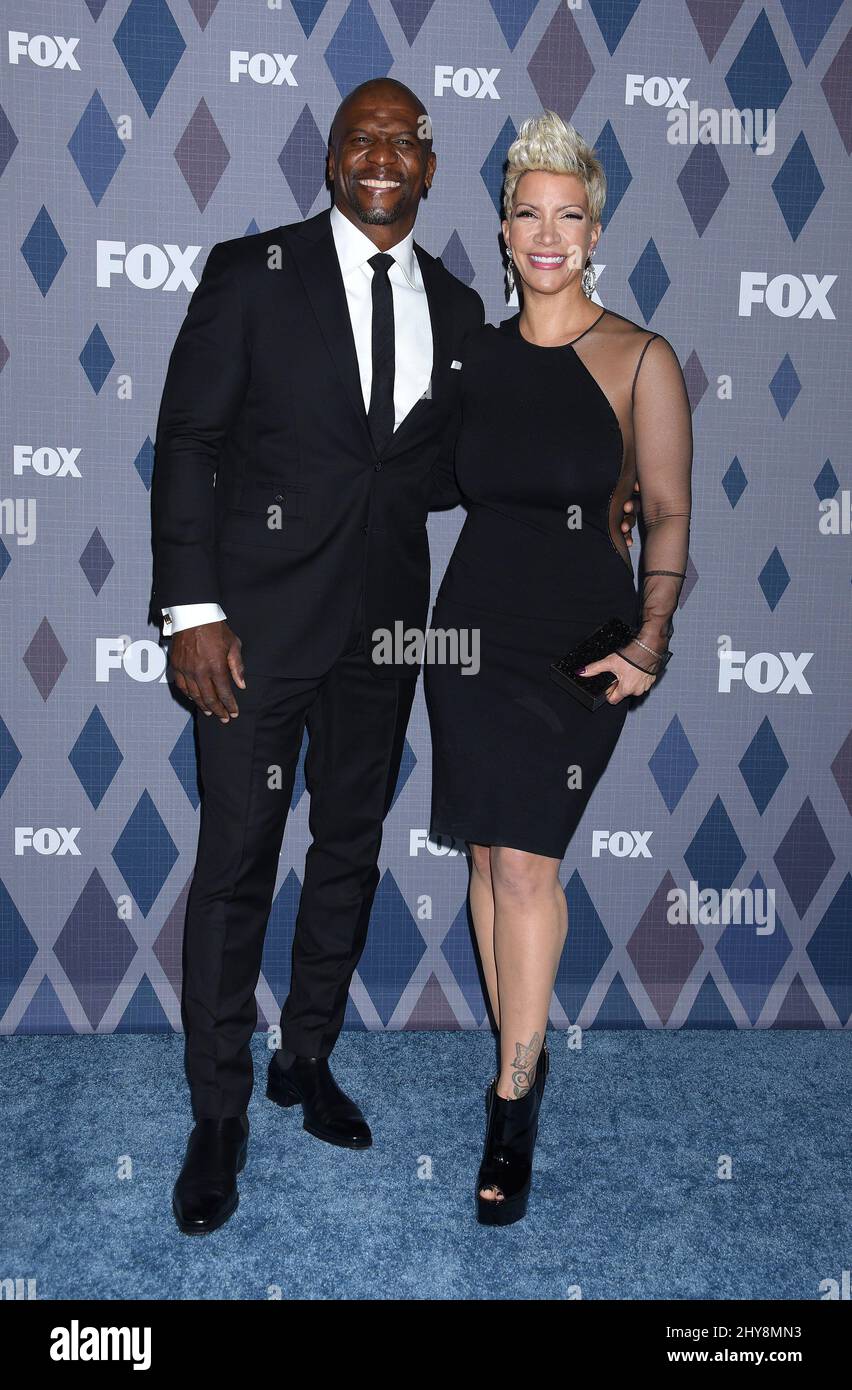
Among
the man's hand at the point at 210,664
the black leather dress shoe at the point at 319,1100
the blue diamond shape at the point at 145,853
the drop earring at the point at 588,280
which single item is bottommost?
the black leather dress shoe at the point at 319,1100

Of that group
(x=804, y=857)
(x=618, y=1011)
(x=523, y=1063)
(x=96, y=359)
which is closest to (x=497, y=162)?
(x=96, y=359)

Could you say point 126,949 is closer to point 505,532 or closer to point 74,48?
point 505,532

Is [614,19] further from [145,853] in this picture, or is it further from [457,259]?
[145,853]

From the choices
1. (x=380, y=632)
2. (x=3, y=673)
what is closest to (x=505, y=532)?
(x=380, y=632)

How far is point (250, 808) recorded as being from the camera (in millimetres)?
2078

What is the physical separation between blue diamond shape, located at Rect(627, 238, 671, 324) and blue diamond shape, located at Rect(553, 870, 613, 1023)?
1400 millimetres

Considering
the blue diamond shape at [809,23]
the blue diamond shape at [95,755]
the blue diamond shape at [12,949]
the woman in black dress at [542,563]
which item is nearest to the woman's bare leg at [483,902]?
the woman in black dress at [542,563]

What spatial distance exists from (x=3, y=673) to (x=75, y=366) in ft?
2.36

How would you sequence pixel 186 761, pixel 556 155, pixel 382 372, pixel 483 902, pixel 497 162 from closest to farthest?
pixel 556 155 → pixel 382 372 → pixel 483 902 → pixel 497 162 → pixel 186 761

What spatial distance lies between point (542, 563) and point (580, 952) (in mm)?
1207

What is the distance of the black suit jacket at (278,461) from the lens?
2.00 metres

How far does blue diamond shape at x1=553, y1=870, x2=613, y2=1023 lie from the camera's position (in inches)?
111

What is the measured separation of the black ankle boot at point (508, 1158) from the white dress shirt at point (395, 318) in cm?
105

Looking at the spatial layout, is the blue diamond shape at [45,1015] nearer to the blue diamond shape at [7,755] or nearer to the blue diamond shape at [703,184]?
the blue diamond shape at [7,755]
